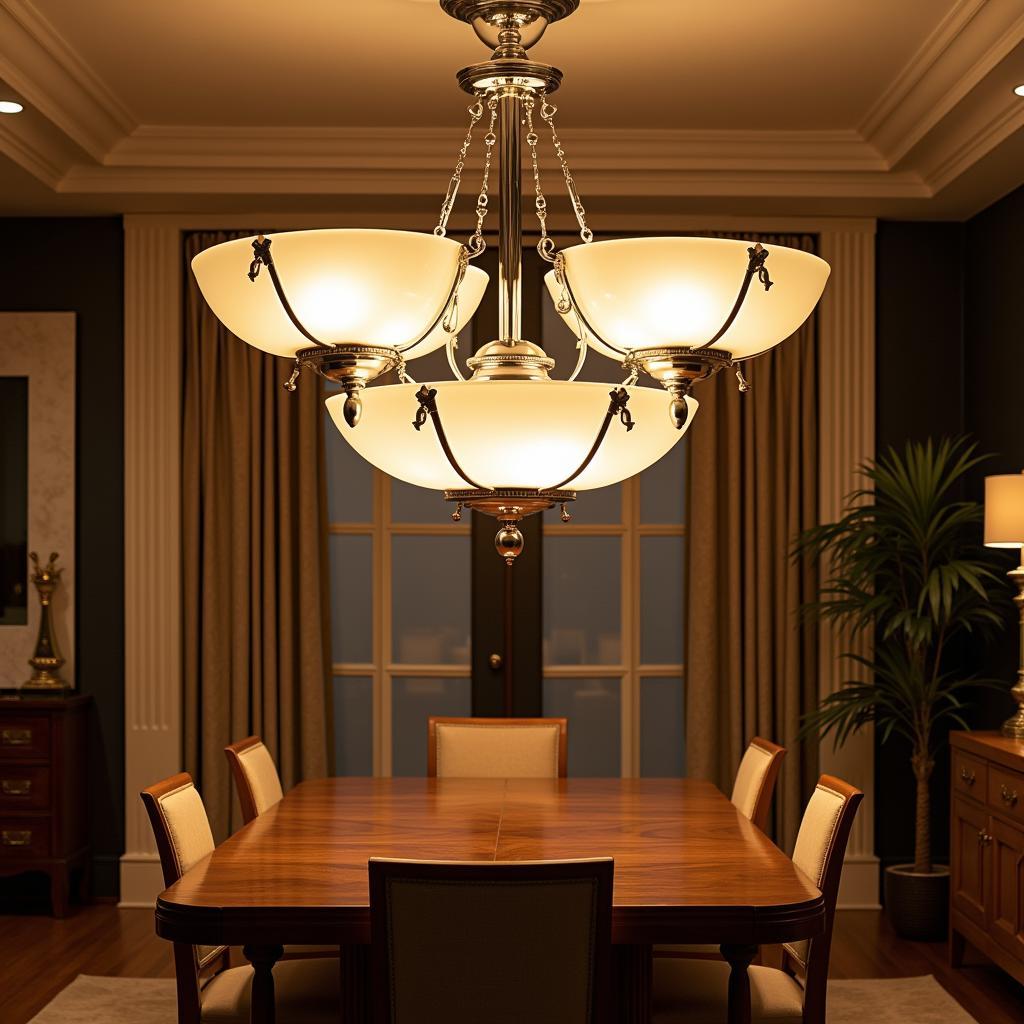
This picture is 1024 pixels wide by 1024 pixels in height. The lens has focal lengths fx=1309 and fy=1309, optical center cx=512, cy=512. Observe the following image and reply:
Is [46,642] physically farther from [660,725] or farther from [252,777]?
[660,725]

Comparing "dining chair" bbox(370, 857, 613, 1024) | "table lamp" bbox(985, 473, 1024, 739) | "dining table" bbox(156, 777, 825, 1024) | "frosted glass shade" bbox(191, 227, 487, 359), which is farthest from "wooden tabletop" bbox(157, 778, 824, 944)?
"table lamp" bbox(985, 473, 1024, 739)

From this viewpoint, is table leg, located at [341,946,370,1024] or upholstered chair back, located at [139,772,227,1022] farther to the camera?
upholstered chair back, located at [139,772,227,1022]

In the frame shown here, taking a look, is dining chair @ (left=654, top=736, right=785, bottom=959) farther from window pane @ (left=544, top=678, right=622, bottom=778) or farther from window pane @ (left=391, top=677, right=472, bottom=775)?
window pane @ (left=391, top=677, right=472, bottom=775)

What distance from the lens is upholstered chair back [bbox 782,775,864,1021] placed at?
2812 millimetres

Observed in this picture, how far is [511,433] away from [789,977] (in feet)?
5.21

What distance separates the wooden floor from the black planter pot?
0.05 meters

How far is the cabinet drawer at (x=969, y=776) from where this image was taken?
437 cm

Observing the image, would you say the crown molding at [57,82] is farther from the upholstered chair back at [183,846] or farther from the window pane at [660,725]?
the window pane at [660,725]

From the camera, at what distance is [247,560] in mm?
5402

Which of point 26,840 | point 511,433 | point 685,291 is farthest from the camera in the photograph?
point 26,840

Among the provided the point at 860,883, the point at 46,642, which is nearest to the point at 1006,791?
the point at 860,883

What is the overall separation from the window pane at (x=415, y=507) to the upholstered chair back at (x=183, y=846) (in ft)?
8.04

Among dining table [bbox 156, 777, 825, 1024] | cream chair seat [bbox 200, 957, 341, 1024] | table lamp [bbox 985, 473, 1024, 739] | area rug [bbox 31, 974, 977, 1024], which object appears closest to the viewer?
dining table [bbox 156, 777, 825, 1024]

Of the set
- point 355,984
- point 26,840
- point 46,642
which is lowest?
point 26,840
